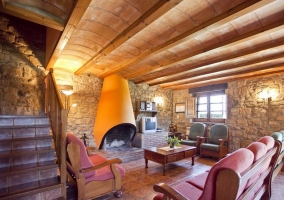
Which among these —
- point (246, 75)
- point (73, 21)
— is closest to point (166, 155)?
point (73, 21)

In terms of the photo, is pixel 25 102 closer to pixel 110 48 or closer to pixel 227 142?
pixel 110 48

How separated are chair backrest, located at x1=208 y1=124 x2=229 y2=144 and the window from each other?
1.68ft

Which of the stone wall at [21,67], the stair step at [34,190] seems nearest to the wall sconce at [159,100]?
the stone wall at [21,67]

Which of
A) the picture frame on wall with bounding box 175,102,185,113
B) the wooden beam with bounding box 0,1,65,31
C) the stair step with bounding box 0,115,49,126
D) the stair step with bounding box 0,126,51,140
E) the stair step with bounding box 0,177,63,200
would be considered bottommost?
the stair step with bounding box 0,177,63,200

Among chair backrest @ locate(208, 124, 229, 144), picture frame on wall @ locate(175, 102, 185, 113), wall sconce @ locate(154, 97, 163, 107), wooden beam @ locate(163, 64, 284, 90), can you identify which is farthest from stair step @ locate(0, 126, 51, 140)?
picture frame on wall @ locate(175, 102, 185, 113)

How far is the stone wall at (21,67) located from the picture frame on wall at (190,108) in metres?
4.81

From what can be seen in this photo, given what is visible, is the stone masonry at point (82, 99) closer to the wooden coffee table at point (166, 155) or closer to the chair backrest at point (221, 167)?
the wooden coffee table at point (166, 155)

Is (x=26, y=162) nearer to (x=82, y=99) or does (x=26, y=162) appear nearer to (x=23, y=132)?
(x=23, y=132)

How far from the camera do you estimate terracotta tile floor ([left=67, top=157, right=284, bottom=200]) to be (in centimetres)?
263

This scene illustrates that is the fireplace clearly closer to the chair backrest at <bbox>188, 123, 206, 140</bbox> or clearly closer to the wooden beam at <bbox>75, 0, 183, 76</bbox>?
the chair backrest at <bbox>188, 123, 206, 140</bbox>

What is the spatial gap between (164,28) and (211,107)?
13.5ft

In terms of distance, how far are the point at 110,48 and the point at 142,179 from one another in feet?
8.57

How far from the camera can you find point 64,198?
81.7 inches

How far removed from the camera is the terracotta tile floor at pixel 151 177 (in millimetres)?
2631
